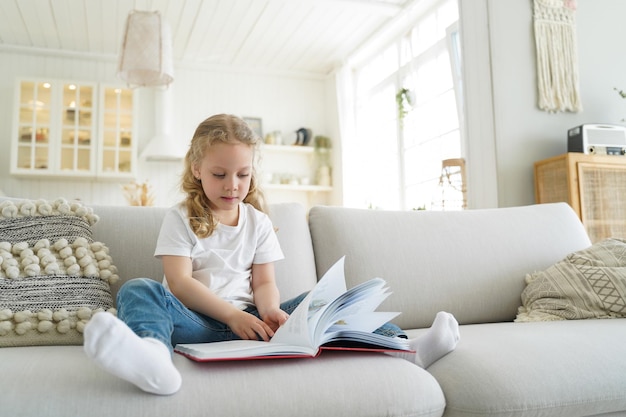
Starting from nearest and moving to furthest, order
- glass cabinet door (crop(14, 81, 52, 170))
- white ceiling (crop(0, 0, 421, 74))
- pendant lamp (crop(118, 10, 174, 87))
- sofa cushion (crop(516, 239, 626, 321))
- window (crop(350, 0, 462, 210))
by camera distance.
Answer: sofa cushion (crop(516, 239, 626, 321))
pendant lamp (crop(118, 10, 174, 87))
window (crop(350, 0, 462, 210))
white ceiling (crop(0, 0, 421, 74))
glass cabinet door (crop(14, 81, 52, 170))

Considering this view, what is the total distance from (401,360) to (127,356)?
56 centimetres

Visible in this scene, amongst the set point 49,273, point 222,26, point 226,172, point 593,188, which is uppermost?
point 222,26

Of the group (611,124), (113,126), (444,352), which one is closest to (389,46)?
(611,124)

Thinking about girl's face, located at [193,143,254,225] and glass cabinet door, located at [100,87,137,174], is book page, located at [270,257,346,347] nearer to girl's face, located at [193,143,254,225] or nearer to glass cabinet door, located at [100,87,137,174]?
girl's face, located at [193,143,254,225]

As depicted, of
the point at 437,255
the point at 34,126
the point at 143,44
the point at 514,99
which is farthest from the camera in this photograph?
the point at 34,126

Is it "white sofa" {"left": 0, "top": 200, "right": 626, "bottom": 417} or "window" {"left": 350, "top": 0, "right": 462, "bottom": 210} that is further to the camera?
"window" {"left": 350, "top": 0, "right": 462, "bottom": 210}

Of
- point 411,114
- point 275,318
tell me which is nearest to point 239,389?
point 275,318

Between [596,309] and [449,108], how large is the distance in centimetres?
296

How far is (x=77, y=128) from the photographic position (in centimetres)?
534

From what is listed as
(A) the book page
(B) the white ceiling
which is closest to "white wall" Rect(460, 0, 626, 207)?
(B) the white ceiling

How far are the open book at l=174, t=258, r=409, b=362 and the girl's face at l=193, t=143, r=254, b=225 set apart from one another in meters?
0.39

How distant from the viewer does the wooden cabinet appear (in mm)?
3305

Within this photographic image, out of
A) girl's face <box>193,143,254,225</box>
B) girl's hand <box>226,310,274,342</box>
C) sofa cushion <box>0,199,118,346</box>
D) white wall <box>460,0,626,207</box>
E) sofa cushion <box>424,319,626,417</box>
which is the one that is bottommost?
sofa cushion <box>424,319,626,417</box>

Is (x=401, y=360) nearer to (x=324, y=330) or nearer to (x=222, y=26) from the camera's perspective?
(x=324, y=330)
